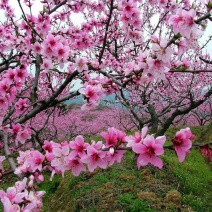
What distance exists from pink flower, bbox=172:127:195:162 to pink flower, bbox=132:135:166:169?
0.36ft

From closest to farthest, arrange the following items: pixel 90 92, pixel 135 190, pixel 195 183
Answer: pixel 90 92 → pixel 135 190 → pixel 195 183

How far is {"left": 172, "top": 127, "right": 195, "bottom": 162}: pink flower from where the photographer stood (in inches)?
65.4

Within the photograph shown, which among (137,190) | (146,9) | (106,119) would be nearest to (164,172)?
(137,190)

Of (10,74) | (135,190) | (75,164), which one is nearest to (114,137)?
(75,164)

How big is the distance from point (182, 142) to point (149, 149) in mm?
199

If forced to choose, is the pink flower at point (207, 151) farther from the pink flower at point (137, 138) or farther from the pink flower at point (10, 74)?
the pink flower at point (10, 74)

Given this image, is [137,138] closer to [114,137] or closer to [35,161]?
[114,137]

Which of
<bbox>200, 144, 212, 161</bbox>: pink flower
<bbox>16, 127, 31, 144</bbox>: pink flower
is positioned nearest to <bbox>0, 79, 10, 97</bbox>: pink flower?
<bbox>16, 127, 31, 144</bbox>: pink flower

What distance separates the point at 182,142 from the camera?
1.67 metres

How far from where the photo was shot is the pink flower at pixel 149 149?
161cm

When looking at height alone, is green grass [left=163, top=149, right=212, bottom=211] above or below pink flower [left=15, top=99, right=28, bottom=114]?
below

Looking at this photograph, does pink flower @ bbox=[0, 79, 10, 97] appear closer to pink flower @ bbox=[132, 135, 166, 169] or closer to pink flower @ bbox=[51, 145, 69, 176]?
pink flower @ bbox=[51, 145, 69, 176]

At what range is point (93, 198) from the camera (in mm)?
5195

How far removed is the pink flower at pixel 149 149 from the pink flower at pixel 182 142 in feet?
0.36
